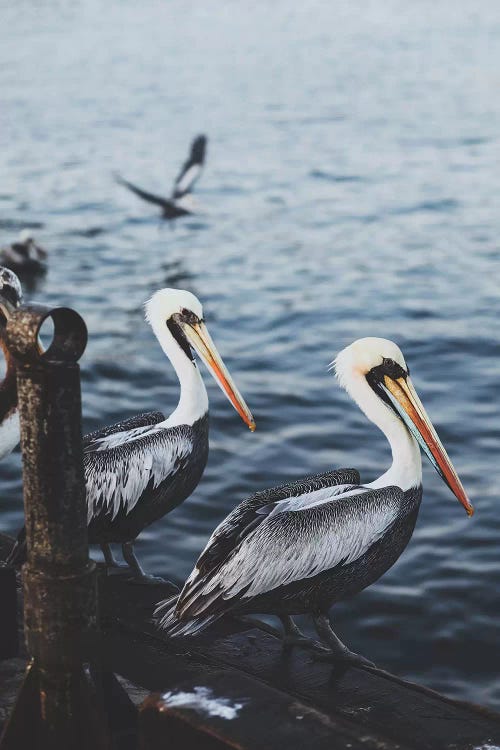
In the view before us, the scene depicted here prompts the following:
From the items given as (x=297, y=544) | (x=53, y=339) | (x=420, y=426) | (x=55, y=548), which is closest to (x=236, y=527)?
(x=297, y=544)

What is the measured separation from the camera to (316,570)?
15.1 feet

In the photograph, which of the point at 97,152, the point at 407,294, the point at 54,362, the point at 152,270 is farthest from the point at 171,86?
the point at 54,362

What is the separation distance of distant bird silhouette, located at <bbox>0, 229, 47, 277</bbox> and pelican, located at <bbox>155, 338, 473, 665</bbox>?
9.86 metres

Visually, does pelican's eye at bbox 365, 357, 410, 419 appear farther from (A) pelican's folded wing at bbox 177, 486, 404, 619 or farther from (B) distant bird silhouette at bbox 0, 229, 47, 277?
(B) distant bird silhouette at bbox 0, 229, 47, 277

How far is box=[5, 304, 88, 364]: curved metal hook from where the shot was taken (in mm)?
2967

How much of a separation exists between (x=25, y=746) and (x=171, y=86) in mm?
26452

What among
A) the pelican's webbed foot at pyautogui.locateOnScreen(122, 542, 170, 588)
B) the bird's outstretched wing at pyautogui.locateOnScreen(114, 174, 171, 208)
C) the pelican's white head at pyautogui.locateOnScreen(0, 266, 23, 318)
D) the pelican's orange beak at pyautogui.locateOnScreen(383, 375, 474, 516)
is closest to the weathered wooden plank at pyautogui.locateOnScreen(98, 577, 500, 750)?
the pelican's webbed foot at pyautogui.locateOnScreen(122, 542, 170, 588)

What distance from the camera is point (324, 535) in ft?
14.9

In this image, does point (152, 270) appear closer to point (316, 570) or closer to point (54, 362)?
point (316, 570)

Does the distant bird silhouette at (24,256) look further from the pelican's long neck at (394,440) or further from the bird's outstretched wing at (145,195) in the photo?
the pelican's long neck at (394,440)

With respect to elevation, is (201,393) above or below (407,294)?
above

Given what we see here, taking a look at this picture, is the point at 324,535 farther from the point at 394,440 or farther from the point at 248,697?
→ the point at 248,697

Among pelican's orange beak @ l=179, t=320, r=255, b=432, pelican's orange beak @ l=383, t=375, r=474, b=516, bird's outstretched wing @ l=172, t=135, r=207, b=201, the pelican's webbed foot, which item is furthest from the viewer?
bird's outstretched wing @ l=172, t=135, r=207, b=201

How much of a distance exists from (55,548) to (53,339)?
0.50 meters
